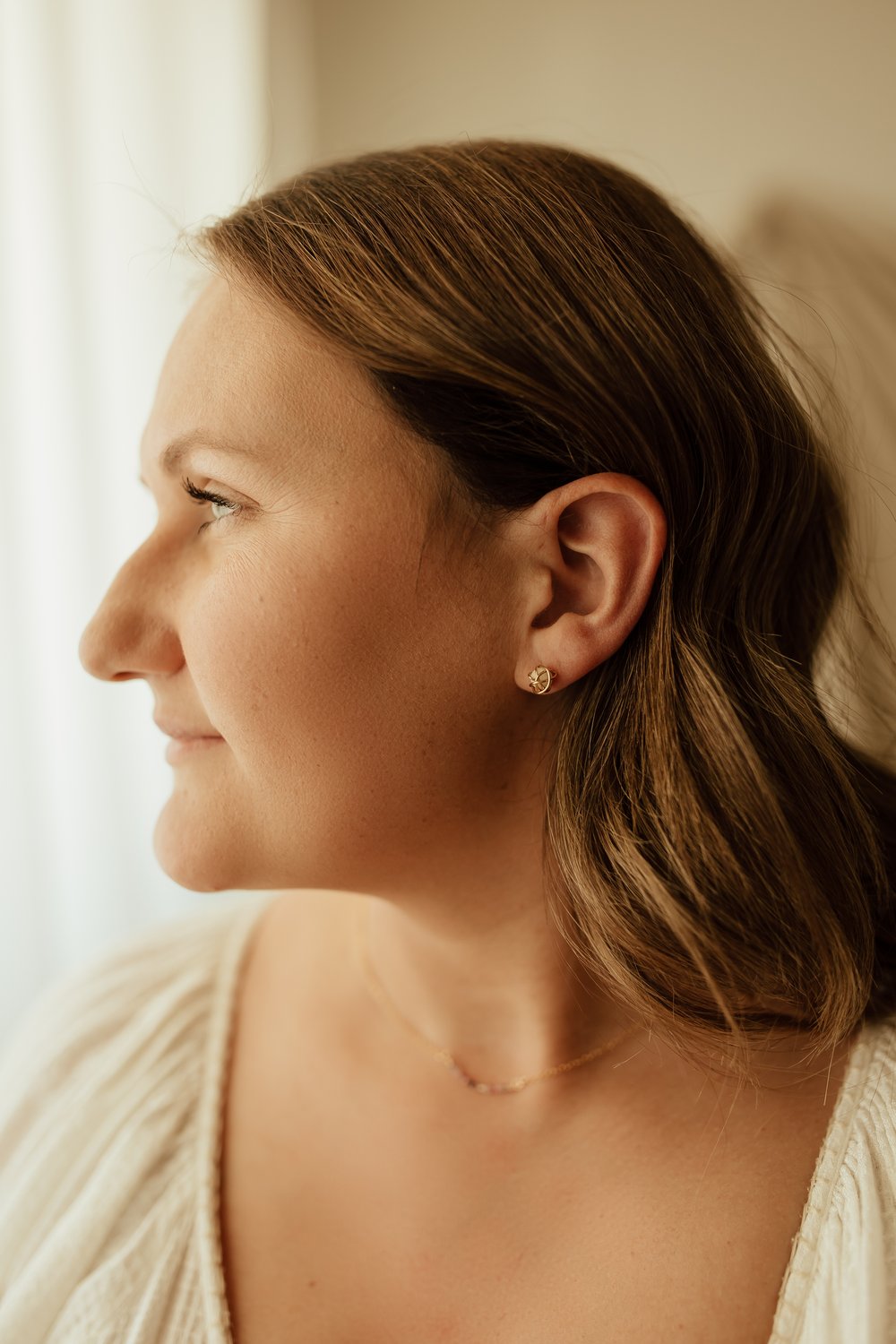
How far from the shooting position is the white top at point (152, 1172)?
0.88 meters

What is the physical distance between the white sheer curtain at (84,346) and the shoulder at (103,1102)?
241mm

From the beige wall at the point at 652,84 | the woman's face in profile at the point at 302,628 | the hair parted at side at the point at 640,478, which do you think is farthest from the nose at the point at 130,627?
the beige wall at the point at 652,84

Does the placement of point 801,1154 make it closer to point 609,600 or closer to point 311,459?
point 609,600

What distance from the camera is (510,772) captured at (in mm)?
1005

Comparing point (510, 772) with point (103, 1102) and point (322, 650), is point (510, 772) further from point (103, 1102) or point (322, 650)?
point (103, 1102)

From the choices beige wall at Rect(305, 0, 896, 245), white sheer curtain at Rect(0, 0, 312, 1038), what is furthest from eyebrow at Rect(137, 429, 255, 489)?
beige wall at Rect(305, 0, 896, 245)

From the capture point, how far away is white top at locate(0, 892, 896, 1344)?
0.88 meters

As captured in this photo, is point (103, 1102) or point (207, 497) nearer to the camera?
point (207, 497)

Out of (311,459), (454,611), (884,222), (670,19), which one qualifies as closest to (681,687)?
(454,611)

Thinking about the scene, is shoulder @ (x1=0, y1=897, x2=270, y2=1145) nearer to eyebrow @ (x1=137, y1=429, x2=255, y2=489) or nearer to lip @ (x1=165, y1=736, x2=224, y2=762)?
lip @ (x1=165, y1=736, x2=224, y2=762)

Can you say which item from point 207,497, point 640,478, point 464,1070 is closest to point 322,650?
point 207,497

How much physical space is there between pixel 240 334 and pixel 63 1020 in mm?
796

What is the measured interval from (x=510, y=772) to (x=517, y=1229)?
0.43 metres

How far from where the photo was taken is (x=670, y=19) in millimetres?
1375
